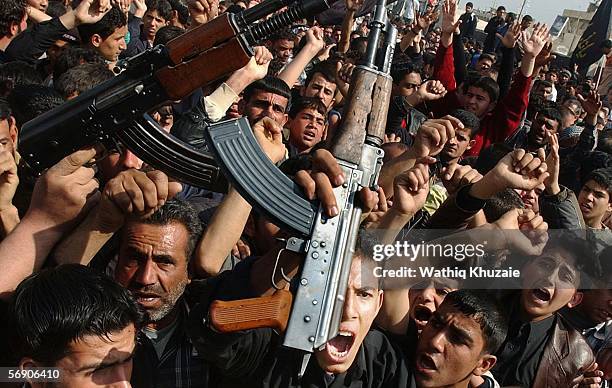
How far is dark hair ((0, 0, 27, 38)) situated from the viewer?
14.4 feet

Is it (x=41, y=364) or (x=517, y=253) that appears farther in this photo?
(x=517, y=253)

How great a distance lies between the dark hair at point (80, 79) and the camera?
3650 millimetres

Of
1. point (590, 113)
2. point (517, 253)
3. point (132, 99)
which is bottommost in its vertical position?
point (590, 113)

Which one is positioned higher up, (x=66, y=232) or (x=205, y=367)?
(x=66, y=232)

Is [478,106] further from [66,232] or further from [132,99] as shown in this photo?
[66,232]

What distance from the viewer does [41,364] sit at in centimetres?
178

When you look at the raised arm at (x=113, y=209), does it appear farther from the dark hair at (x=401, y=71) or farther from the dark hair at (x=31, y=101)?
the dark hair at (x=401, y=71)

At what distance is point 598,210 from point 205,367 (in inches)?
141

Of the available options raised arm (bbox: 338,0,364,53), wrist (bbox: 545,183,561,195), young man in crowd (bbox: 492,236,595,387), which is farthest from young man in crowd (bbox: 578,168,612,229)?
raised arm (bbox: 338,0,364,53)

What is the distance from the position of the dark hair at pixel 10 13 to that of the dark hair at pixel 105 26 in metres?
0.47

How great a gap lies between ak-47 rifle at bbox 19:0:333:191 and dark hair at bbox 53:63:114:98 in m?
1.12

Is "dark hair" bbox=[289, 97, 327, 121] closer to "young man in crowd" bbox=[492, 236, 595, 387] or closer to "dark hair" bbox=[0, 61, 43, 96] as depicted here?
"dark hair" bbox=[0, 61, 43, 96]

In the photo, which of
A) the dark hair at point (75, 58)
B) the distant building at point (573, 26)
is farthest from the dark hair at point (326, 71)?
the distant building at point (573, 26)

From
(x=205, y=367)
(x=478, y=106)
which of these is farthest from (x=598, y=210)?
(x=205, y=367)
